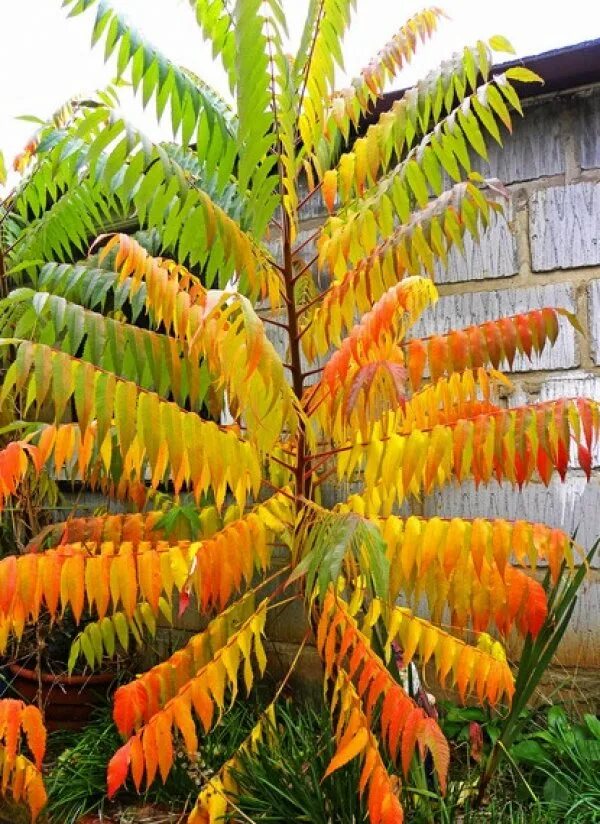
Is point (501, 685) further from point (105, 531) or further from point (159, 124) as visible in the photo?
point (159, 124)

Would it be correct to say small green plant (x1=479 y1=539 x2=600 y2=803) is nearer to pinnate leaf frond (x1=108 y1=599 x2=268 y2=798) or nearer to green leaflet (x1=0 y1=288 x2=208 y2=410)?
pinnate leaf frond (x1=108 y1=599 x2=268 y2=798)

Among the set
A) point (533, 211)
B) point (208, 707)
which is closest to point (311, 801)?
point (208, 707)

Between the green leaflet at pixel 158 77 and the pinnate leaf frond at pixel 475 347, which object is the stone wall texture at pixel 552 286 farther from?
the green leaflet at pixel 158 77

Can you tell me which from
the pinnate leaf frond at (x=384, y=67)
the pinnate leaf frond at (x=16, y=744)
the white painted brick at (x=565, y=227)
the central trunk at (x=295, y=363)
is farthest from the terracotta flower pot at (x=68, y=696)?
→ the white painted brick at (x=565, y=227)

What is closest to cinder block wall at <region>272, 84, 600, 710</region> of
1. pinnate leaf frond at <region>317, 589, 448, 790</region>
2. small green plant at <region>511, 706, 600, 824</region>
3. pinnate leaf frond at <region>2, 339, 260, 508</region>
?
small green plant at <region>511, 706, 600, 824</region>

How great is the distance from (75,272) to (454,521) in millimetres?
1846

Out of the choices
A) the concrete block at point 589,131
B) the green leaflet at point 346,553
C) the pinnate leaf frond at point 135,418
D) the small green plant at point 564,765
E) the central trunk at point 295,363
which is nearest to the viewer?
the green leaflet at point 346,553

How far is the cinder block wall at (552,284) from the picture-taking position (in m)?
2.75

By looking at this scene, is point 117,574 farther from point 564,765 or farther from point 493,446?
point 564,765

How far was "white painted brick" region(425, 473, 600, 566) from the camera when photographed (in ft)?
9.00

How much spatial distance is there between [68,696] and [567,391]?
2521 millimetres

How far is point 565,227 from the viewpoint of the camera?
281 centimetres

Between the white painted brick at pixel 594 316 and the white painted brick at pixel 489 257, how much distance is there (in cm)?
31

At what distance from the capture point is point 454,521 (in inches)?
68.6
